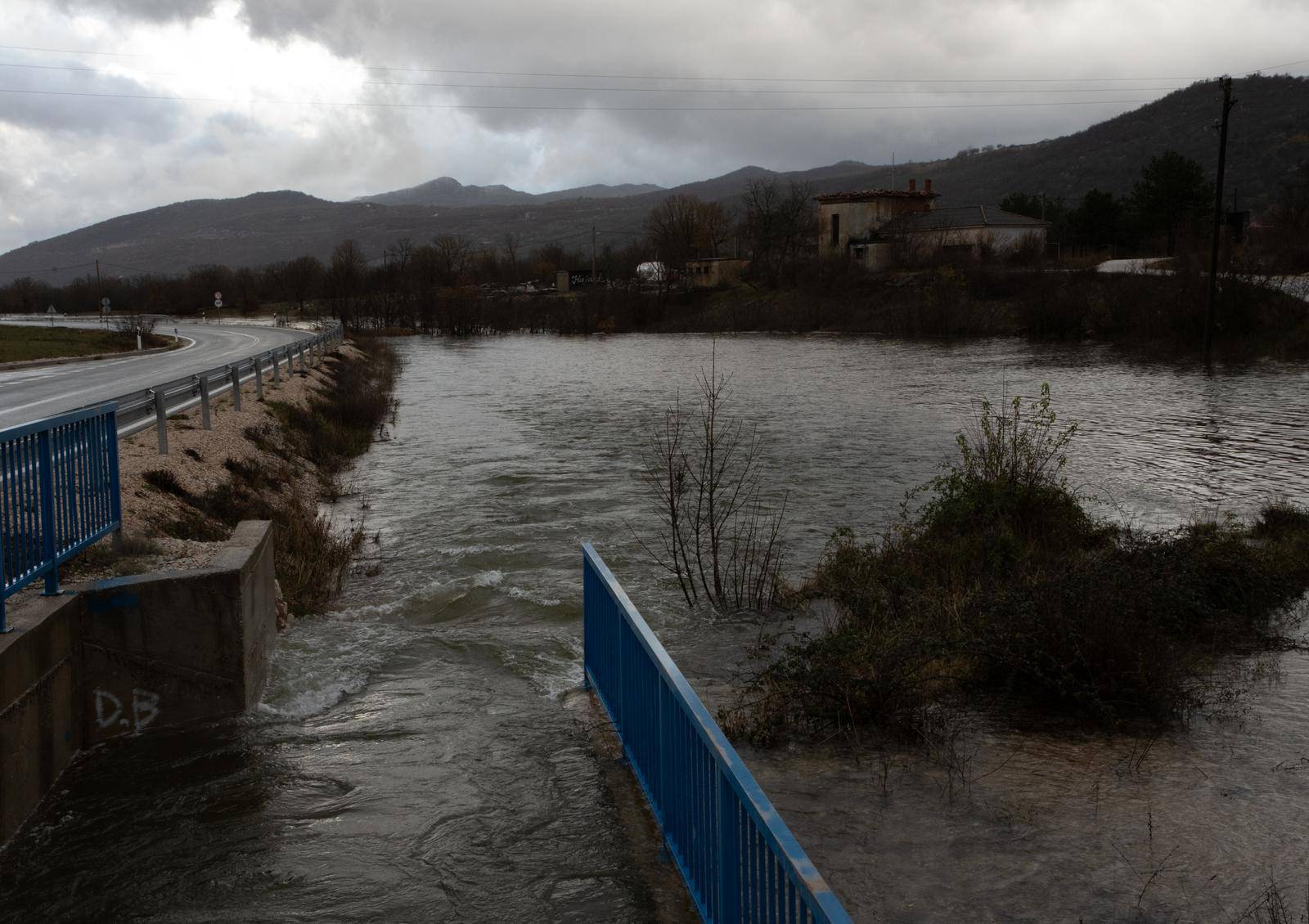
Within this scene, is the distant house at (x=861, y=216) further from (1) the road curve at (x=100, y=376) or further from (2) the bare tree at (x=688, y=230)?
(1) the road curve at (x=100, y=376)

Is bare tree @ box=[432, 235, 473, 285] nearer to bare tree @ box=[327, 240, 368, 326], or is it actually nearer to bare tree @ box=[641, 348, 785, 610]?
bare tree @ box=[327, 240, 368, 326]

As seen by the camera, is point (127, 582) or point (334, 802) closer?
point (334, 802)

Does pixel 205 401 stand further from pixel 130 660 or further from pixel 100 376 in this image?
pixel 100 376

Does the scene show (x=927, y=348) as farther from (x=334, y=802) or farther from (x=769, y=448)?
(x=334, y=802)

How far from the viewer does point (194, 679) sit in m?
7.35

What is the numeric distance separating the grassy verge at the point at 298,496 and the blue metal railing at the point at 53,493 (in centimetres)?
273

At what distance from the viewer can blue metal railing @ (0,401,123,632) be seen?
6180 mm

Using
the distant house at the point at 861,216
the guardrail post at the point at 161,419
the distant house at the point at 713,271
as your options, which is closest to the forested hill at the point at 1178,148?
the distant house at the point at 861,216

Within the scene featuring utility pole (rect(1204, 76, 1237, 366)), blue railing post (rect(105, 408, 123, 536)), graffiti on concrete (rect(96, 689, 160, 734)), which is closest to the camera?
graffiti on concrete (rect(96, 689, 160, 734))

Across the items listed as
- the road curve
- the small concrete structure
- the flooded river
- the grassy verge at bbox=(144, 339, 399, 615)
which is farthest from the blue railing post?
the small concrete structure

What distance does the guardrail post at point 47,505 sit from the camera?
655 cm

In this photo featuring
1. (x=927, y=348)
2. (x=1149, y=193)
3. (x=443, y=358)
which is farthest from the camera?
(x=1149, y=193)

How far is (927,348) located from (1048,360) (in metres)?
9.57

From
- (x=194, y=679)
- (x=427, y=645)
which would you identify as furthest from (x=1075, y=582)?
A: (x=194, y=679)
